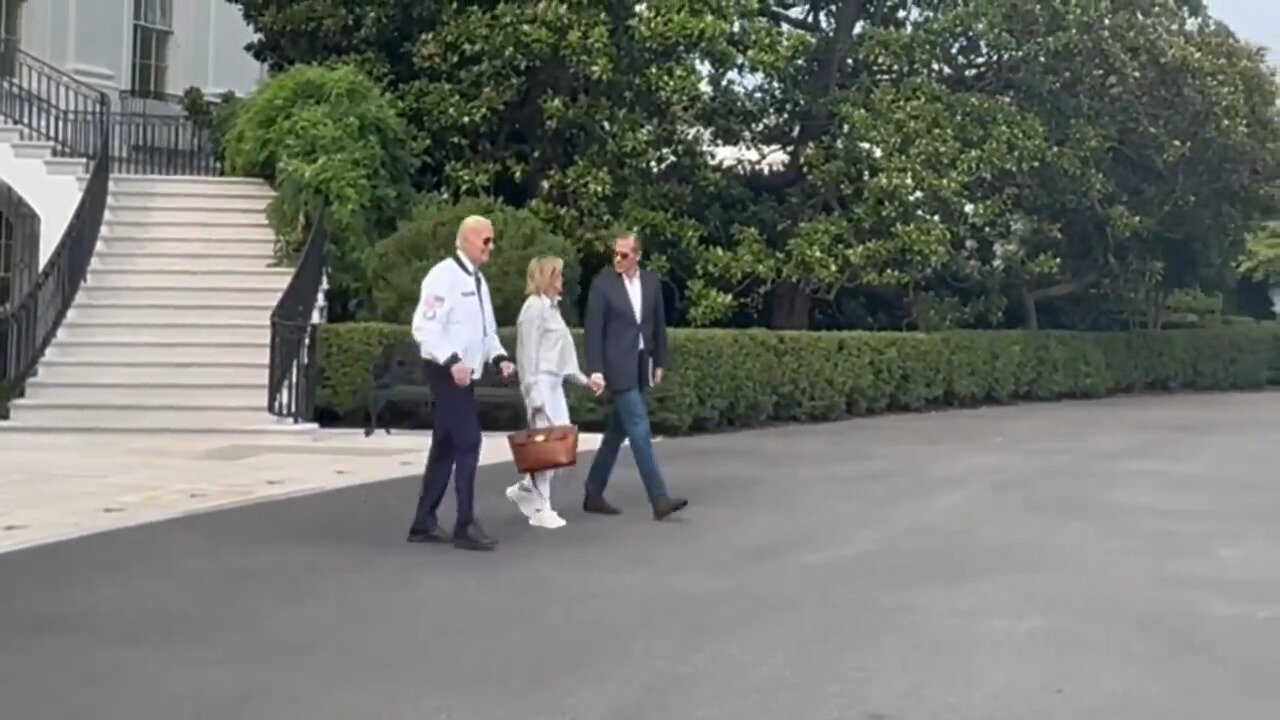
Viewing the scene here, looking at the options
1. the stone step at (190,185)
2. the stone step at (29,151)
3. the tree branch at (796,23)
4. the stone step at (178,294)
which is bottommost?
the stone step at (178,294)

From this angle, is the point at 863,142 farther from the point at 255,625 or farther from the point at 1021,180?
the point at 255,625

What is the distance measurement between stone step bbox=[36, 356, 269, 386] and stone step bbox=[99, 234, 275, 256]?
244 centimetres

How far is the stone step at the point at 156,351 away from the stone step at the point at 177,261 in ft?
4.95

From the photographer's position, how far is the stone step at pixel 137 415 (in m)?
18.4

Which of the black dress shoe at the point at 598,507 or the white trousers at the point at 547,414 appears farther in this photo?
the black dress shoe at the point at 598,507

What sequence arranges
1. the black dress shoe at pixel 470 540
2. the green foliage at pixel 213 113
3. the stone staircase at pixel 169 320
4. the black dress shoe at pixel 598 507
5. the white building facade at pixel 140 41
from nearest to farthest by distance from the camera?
1. the black dress shoe at pixel 470 540
2. the black dress shoe at pixel 598 507
3. the stone staircase at pixel 169 320
4. the green foliage at pixel 213 113
5. the white building facade at pixel 140 41

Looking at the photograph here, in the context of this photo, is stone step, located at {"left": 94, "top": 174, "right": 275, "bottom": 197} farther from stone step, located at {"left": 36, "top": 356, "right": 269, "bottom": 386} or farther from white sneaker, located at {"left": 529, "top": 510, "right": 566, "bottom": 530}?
white sneaker, located at {"left": 529, "top": 510, "right": 566, "bottom": 530}

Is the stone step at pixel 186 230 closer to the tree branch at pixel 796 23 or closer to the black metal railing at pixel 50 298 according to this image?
the black metal railing at pixel 50 298

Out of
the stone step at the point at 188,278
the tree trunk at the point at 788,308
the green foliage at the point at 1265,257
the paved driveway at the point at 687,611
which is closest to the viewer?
the paved driveway at the point at 687,611

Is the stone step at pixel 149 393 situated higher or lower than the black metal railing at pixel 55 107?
lower

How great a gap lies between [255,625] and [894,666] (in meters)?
2.86

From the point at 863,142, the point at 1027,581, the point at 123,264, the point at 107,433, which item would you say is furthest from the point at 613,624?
the point at 863,142

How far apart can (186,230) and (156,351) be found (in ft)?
8.98

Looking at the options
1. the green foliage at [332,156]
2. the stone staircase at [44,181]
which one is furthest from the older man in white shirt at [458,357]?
the stone staircase at [44,181]
